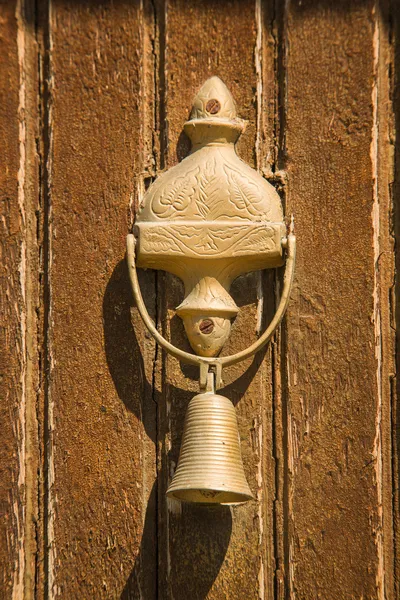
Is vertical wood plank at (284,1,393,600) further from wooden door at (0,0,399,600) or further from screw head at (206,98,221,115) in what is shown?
screw head at (206,98,221,115)

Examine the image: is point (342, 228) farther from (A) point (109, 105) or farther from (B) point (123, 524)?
(B) point (123, 524)

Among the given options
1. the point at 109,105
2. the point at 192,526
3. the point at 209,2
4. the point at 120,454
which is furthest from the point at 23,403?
the point at 209,2

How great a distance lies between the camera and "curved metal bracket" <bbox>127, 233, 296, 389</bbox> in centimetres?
162

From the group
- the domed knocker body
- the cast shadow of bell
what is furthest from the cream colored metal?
the cast shadow of bell

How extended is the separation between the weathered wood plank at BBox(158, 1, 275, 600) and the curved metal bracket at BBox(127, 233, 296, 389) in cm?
6

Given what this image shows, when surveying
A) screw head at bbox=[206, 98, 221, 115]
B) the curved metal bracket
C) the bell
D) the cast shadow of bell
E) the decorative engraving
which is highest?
screw head at bbox=[206, 98, 221, 115]

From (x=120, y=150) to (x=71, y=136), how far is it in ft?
0.26

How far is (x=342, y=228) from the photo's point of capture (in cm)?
170

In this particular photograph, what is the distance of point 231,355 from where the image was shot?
5.41 feet

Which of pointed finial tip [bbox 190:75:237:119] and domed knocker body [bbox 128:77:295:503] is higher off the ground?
pointed finial tip [bbox 190:75:237:119]

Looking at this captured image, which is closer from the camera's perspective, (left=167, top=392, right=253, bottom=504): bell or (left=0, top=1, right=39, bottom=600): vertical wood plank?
(left=167, top=392, right=253, bottom=504): bell

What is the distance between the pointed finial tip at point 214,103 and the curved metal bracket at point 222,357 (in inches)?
8.4

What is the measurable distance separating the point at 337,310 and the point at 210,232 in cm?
22

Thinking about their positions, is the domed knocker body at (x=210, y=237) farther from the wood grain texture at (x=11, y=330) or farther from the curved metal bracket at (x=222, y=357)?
the wood grain texture at (x=11, y=330)
